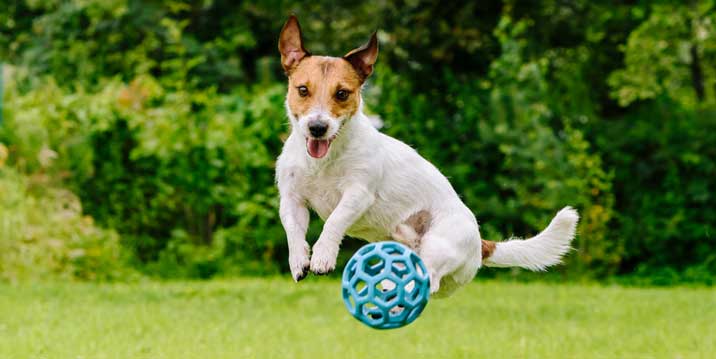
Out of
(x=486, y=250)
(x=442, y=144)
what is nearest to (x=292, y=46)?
(x=486, y=250)

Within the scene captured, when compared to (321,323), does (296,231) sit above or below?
above

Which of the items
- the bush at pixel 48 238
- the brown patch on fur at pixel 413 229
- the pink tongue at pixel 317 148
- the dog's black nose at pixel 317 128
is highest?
the dog's black nose at pixel 317 128

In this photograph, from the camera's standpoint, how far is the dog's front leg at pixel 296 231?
448 cm

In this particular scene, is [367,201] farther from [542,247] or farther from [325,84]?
[542,247]

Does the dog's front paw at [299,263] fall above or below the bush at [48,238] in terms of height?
above

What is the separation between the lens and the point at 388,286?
4.50m

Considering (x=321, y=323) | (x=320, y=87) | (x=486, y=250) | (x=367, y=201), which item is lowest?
(x=321, y=323)

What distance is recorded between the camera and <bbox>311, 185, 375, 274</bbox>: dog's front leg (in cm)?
447

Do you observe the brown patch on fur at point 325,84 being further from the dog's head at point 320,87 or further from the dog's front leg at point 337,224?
the dog's front leg at point 337,224

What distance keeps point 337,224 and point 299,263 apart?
248 mm

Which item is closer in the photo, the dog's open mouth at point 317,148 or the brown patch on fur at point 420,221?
the dog's open mouth at point 317,148

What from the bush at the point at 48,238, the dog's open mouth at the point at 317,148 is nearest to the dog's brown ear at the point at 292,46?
the dog's open mouth at the point at 317,148

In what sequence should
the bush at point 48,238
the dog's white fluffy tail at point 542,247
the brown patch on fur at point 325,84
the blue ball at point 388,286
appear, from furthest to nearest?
Result: the bush at point 48,238
the dog's white fluffy tail at point 542,247
the brown patch on fur at point 325,84
the blue ball at point 388,286

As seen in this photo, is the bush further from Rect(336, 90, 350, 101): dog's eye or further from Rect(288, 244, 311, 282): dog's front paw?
Rect(336, 90, 350, 101): dog's eye
